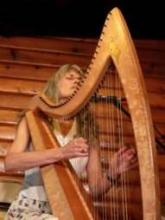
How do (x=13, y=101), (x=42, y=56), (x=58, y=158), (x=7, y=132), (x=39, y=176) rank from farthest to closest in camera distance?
(x=42, y=56) → (x=13, y=101) → (x=7, y=132) → (x=39, y=176) → (x=58, y=158)

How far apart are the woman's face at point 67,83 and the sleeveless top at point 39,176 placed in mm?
163

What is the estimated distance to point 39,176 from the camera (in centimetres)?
191

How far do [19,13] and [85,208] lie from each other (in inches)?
98.5

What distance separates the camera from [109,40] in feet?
3.69

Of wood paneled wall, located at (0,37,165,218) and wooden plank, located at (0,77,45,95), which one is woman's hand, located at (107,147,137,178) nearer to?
wood paneled wall, located at (0,37,165,218)

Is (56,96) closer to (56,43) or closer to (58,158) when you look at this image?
(58,158)

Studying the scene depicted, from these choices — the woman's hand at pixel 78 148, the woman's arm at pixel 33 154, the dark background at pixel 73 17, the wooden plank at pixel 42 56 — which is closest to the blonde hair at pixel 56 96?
the woman's arm at pixel 33 154

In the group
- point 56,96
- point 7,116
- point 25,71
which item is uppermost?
point 25,71

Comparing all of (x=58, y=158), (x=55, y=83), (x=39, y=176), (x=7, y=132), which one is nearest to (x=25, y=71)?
(x=7, y=132)

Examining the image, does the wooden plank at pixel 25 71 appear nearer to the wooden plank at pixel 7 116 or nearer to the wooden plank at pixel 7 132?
the wooden plank at pixel 7 116

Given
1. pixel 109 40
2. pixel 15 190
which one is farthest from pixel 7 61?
pixel 109 40

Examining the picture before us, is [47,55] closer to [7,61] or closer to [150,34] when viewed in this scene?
[7,61]

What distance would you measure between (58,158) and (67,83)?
60 centimetres

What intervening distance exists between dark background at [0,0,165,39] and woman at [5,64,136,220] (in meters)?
1.60
